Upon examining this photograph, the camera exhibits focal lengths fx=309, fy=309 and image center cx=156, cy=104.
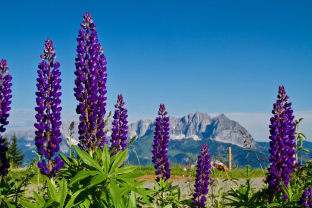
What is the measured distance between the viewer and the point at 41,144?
10.3 feet

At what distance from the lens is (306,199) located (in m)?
3.71

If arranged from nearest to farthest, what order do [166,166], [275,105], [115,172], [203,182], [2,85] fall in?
[115,172] → [275,105] → [2,85] → [203,182] → [166,166]

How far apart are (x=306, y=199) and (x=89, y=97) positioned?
9.36 feet

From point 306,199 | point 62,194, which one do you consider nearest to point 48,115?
point 62,194

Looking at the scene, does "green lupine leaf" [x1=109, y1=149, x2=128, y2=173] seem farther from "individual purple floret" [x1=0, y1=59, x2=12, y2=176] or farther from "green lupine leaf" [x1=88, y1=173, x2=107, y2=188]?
"individual purple floret" [x1=0, y1=59, x2=12, y2=176]

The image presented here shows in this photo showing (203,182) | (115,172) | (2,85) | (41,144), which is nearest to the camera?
(115,172)

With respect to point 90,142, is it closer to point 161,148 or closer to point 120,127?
point 120,127

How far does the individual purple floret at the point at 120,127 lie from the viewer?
480cm

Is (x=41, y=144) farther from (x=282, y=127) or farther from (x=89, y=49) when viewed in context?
(x=282, y=127)

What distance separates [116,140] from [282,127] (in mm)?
2459

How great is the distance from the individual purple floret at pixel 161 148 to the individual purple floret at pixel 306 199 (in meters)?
2.13

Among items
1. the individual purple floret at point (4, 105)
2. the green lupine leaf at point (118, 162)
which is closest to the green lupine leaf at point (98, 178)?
the green lupine leaf at point (118, 162)

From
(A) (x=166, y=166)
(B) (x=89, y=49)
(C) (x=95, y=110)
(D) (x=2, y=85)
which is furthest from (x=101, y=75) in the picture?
(A) (x=166, y=166)

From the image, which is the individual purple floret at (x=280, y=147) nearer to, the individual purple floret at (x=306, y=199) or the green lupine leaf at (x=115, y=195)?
the individual purple floret at (x=306, y=199)
